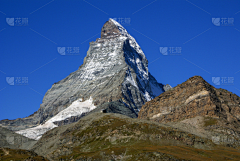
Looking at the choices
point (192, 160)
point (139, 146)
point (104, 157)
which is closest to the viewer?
point (192, 160)

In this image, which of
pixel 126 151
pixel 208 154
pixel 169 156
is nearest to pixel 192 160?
pixel 169 156

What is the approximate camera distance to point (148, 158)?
159875 mm

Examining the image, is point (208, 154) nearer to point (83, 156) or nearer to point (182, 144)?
point (182, 144)

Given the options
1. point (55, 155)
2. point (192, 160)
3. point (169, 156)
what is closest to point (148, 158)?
point (169, 156)

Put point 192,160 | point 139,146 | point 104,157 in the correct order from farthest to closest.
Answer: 1. point 139,146
2. point 104,157
3. point 192,160

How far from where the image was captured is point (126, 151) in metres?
177

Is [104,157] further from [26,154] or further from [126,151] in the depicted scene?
[26,154]

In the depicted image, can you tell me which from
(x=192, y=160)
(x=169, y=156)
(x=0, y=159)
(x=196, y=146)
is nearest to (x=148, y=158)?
(x=169, y=156)

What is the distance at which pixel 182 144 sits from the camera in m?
196

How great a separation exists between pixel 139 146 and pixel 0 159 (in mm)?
70639

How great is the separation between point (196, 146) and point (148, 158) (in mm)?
44217

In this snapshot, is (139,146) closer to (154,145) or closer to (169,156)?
(154,145)

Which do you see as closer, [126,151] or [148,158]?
[148,158]

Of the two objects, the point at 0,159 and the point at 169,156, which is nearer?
the point at 169,156
